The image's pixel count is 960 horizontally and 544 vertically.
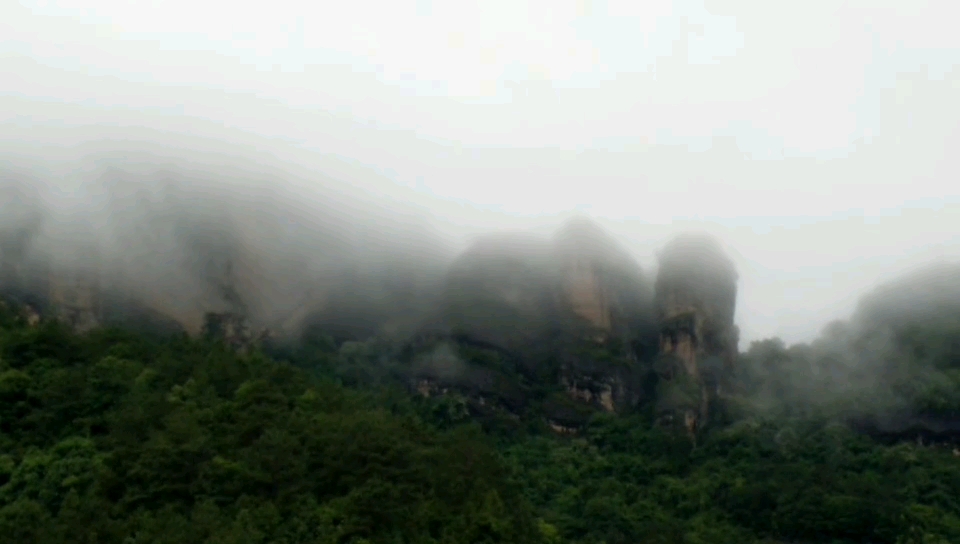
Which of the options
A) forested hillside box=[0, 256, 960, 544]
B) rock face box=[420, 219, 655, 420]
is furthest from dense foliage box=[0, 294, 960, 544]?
rock face box=[420, 219, 655, 420]

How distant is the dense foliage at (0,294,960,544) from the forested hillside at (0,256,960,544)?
73 millimetres

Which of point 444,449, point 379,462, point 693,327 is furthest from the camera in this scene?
point 693,327

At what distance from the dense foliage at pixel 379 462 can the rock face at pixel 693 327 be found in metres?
1.23

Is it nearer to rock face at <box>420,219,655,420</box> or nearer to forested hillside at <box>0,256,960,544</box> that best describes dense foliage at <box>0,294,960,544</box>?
forested hillside at <box>0,256,960,544</box>

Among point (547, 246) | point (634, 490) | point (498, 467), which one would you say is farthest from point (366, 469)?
point (547, 246)

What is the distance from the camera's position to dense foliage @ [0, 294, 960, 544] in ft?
94.8

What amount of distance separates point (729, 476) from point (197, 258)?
2005cm

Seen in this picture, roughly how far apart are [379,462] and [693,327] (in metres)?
26.1

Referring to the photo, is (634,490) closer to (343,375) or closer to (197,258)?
(343,375)

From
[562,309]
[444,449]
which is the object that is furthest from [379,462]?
[562,309]

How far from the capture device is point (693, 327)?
55188 millimetres

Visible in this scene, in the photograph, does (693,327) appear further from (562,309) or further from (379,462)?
(379,462)

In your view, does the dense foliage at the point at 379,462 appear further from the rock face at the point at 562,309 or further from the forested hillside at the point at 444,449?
the rock face at the point at 562,309

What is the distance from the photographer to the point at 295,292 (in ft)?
178
